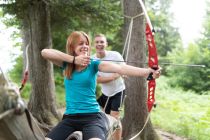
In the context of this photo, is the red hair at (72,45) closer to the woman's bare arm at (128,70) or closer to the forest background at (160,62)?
the woman's bare arm at (128,70)

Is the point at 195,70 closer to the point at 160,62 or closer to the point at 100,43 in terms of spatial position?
the point at 160,62

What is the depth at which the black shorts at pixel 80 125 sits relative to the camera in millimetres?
3191

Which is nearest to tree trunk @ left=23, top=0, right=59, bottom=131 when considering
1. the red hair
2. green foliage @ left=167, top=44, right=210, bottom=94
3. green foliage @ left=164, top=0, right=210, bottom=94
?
the red hair

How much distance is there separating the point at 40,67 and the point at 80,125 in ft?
13.0

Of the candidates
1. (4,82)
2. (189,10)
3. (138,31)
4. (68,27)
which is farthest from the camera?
(189,10)

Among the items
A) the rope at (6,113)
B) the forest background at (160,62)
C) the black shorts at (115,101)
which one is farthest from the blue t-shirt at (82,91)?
the forest background at (160,62)

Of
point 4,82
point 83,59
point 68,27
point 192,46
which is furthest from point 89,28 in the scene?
point 192,46

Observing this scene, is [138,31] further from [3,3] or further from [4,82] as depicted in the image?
→ [4,82]

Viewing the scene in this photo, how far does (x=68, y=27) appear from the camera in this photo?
8.27m

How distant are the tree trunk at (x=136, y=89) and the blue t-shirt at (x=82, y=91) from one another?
2.66 metres

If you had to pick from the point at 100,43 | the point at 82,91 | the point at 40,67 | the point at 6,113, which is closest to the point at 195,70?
the point at 40,67

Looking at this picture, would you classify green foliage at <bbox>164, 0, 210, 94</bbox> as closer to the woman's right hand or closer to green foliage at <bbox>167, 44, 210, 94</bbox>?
green foliage at <bbox>167, 44, 210, 94</bbox>

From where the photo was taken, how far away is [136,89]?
6.14 metres

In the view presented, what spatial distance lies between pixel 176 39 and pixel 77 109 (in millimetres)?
29840
